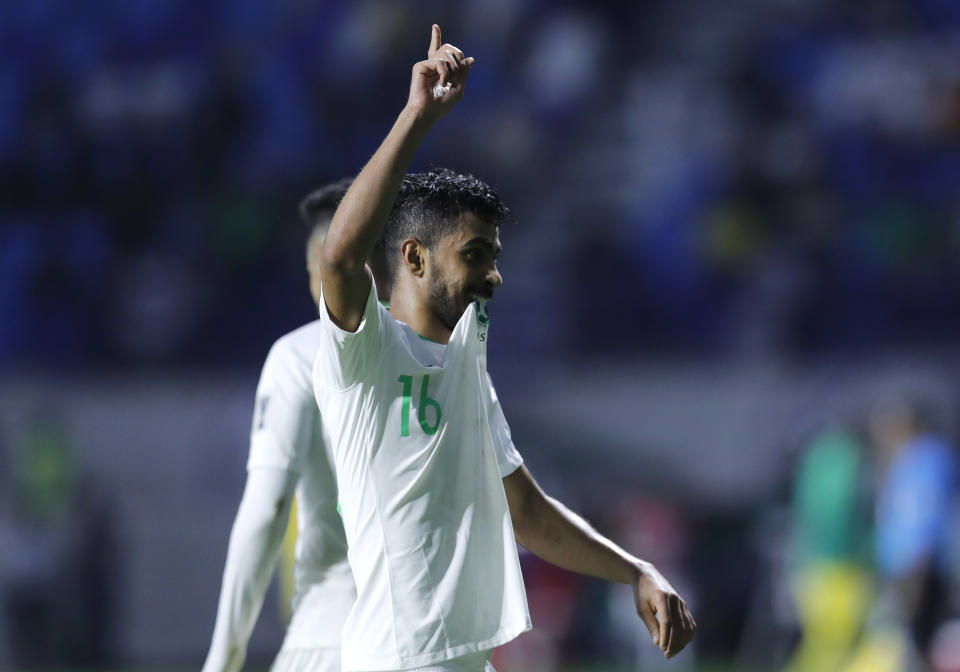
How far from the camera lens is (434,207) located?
2.84 metres

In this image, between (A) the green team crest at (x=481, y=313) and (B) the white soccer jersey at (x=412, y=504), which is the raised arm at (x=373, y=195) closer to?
(B) the white soccer jersey at (x=412, y=504)

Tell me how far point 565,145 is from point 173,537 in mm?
6180

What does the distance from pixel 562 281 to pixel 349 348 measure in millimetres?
11006

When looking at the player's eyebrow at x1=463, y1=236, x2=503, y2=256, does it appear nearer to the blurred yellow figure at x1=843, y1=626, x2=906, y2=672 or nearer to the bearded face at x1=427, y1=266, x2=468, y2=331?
the bearded face at x1=427, y1=266, x2=468, y2=331

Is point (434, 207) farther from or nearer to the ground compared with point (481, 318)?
farther from the ground

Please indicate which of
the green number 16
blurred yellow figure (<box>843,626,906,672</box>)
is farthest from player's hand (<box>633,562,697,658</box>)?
blurred yellow figure (<box>843,626,906,672</box>)

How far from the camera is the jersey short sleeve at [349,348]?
8.32 feet

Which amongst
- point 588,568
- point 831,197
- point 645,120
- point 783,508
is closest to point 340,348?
point 588,568

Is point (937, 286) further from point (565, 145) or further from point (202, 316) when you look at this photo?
point (202, 316)

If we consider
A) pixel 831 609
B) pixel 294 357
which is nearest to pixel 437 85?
pixel 294 357

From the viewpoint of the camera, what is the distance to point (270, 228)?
13836 millimetres

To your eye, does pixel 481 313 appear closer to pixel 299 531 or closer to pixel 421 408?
pixel 421 408

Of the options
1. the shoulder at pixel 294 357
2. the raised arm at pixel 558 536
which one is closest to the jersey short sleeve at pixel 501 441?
the raised arm at pixel 558 536

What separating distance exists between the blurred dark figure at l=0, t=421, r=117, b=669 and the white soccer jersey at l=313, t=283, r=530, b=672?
9.88 metres
